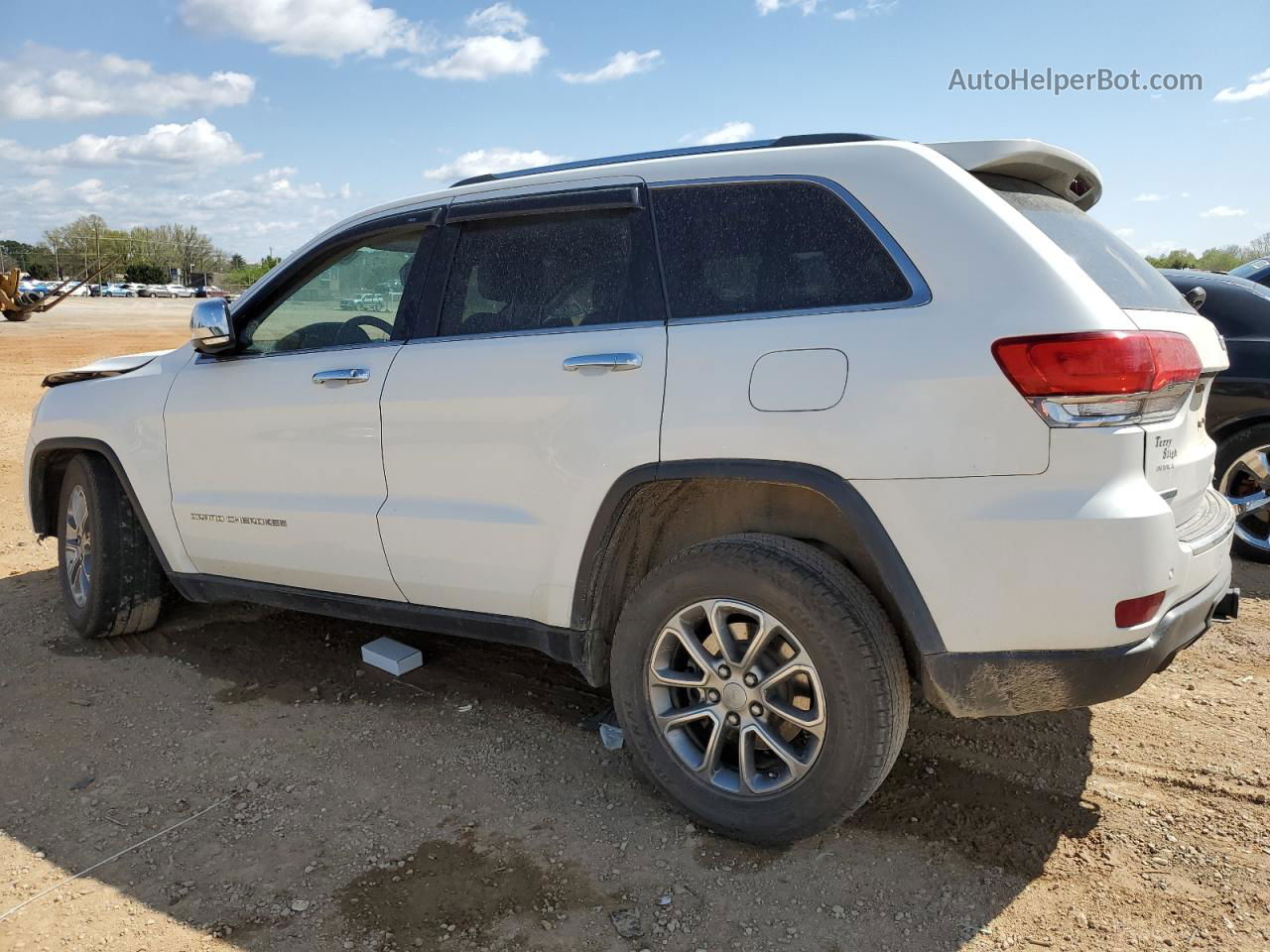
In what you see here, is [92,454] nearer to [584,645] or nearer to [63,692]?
[63,692]

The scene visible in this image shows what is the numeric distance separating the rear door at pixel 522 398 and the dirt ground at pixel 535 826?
656mm

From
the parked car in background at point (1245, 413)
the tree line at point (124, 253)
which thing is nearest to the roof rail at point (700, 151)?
the parked car in background at point (1245, 413)

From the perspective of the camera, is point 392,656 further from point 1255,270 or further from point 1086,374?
point 1255,270

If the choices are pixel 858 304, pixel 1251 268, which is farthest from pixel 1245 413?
pixel 858 304

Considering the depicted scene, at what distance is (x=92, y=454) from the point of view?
468 centimetres

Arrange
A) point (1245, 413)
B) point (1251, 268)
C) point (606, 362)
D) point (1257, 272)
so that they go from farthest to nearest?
1. point (1251, 268)
2. point (1257, 272)
3. point (1245, 413)
4. point (606, 362)

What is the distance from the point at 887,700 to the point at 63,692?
3484 mm

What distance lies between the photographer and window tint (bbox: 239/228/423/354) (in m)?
3.73

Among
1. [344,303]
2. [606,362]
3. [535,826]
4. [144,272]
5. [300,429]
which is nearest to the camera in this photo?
[606,362]

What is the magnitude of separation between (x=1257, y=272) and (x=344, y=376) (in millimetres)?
6101

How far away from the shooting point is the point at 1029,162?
9.56 ft

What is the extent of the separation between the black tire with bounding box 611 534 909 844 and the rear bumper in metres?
0.15

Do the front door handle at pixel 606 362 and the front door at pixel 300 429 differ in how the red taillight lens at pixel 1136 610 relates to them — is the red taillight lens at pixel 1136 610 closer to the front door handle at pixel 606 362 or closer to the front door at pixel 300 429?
the front door handle at pixel 606 362

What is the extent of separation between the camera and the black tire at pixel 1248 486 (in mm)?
5609
